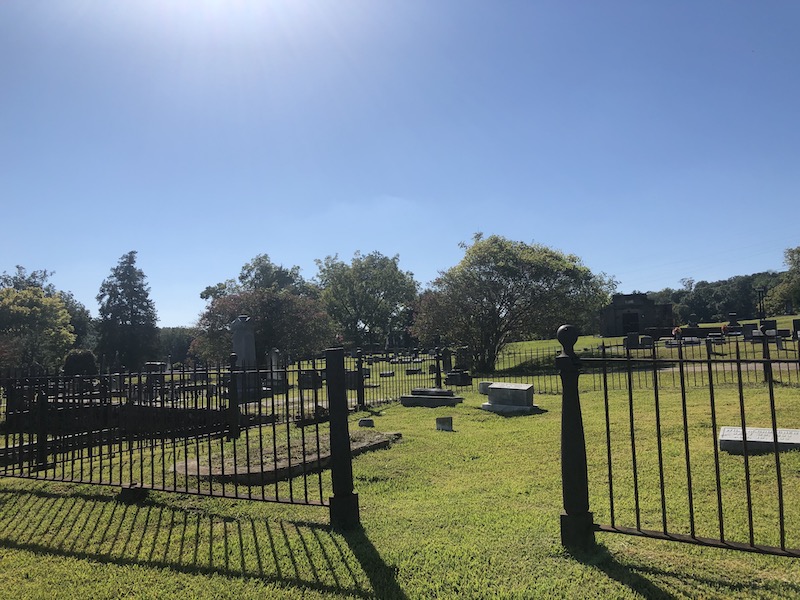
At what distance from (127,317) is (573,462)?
5904 cm

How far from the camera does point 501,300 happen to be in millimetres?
27953

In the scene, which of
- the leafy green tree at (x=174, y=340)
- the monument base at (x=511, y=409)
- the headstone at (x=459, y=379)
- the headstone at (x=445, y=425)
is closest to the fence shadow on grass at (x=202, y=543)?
the headstone at (x=445, y=425)

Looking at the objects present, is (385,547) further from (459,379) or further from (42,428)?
(459,379)

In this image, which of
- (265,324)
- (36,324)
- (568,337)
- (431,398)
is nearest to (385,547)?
(568,337)

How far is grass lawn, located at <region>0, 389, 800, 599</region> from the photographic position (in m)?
3.39

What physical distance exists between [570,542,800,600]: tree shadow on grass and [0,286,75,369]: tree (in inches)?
1562

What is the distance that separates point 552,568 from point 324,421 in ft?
24.4

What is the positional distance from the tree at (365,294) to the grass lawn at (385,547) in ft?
179

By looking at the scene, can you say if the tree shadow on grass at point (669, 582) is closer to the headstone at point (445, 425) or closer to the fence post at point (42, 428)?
the headstone at point (445, 425)

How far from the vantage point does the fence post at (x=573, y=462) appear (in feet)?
12.2

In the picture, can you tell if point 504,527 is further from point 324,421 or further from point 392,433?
point 324,421

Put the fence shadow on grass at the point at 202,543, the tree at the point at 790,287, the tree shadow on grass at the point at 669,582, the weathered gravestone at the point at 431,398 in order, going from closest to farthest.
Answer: the tree shadow on grass at the point at 669,582
the fence shadow on grass at the point at 202,543
the weathered gravestone at the point at 431,398
the tree at the point at 790,287

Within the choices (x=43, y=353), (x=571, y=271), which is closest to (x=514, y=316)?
(x=571, y=271)

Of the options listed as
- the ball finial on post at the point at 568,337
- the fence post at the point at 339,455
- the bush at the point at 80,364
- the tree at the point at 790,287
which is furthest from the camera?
the tree at the point at 790,287
